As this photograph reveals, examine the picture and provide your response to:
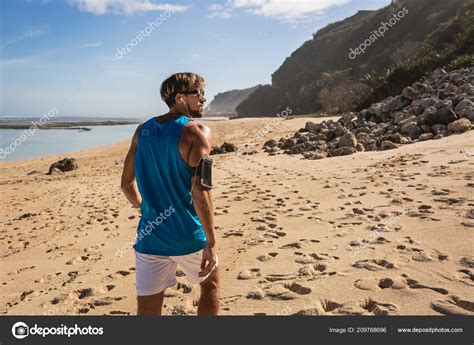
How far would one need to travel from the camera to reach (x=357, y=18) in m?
87.3

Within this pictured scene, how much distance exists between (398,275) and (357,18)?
96.0 metres

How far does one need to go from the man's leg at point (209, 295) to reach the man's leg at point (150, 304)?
288 millimetres

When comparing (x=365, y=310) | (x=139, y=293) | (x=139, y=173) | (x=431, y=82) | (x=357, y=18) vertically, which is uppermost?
(x=357, y=18)

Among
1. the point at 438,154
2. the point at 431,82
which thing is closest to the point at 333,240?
the point at 438,154

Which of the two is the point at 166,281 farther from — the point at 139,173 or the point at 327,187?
the point at 327,187

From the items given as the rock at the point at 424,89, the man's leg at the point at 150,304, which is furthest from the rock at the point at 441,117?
the man's leg at the point at 150,304

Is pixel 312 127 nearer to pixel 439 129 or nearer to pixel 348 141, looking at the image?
pixel 348 141

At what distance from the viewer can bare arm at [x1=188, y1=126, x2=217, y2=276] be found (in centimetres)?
231

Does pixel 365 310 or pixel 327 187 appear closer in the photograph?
pixel 365 310

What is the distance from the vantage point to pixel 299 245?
15.3 ft

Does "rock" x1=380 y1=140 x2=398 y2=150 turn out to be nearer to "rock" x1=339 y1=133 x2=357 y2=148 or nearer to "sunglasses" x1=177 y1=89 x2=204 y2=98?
"rock" x1=339 y1=133 x2=357 y2=148

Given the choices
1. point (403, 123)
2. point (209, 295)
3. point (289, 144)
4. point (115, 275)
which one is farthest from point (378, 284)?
point (289, 144)

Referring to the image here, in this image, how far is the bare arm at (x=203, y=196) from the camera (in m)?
2.31

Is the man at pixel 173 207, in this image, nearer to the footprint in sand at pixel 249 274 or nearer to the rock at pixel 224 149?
the footprint in sand at pixel 249 274
